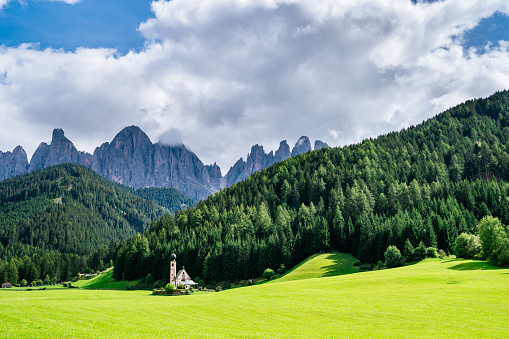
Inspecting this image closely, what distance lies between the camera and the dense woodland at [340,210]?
9662 centimetres

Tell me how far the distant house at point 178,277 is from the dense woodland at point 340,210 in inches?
190

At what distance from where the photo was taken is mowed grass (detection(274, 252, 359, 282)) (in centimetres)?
8431

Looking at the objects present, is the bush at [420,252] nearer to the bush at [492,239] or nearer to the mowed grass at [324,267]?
the mowed grass at [324,267]

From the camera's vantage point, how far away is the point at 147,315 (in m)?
32.3

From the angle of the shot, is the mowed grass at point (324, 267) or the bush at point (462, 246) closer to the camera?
the bush at point (462, 246)

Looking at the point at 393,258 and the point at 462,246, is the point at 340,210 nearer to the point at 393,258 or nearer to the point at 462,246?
the point at 393,258

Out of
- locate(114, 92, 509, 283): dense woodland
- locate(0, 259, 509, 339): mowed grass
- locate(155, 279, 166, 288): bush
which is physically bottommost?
locate(155, 279, 166, 288): bush

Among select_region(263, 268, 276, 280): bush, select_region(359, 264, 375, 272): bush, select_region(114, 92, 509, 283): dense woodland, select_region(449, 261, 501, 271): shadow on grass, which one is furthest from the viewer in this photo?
select_region(114, 92, 509, 283): dense woodland

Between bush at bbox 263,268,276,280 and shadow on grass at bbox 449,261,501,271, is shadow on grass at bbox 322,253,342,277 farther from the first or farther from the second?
shadow on grass at bbox 449,261,501,271

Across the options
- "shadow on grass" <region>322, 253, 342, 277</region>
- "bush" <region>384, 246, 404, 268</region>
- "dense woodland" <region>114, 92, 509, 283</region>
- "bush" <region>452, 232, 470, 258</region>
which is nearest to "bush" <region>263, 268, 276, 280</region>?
"dense woodland" <region>114, 92, 509, 283</region>

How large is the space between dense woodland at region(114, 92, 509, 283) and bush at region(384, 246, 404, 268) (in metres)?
8.11

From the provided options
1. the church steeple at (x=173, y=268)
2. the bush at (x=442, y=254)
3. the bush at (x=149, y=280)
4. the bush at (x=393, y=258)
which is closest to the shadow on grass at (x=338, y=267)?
the bush at (x=393, y=258)

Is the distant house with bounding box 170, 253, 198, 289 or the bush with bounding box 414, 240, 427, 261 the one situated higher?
the bush with bounding box 414, 240, 427, 261

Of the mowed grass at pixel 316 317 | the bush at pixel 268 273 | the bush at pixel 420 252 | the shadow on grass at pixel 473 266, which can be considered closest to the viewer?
the mowed grass at pixel 316 317
